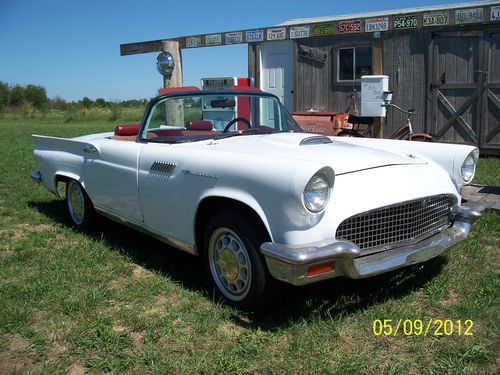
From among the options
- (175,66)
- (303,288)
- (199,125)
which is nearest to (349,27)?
(175,66)

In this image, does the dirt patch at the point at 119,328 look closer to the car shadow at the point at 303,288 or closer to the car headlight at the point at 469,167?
the car shadow at the point at 303,288

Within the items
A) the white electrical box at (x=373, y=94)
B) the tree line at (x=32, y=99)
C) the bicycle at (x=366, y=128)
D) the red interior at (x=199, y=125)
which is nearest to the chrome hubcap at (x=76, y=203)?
the red interior at (x=199, y=125)

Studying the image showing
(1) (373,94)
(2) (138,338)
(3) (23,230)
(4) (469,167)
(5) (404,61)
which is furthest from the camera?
(5) (404,61)

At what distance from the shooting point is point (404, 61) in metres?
9.84

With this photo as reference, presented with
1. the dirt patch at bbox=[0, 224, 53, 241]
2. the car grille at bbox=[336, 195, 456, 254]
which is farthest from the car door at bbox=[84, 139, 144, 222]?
the car grille at bbox=[336, 195, 456, 254]

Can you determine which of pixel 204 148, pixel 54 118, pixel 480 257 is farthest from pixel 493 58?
pixel 54 118

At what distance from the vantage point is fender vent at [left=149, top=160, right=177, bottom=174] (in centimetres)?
353

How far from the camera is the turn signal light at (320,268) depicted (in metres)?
2.67

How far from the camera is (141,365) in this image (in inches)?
104

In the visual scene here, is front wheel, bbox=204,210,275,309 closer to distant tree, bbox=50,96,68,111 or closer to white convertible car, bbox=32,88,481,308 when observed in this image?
white convertible car, bbox=32,88,481,308

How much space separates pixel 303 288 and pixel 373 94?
21.5ft

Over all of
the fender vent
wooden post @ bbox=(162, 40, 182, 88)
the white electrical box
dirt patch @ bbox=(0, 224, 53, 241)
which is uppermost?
wooden post @ bbox=(162, 40, 182, 88)

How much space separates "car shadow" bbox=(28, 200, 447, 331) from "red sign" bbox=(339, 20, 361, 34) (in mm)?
6479

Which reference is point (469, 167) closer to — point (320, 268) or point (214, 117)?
point (320, 268)
